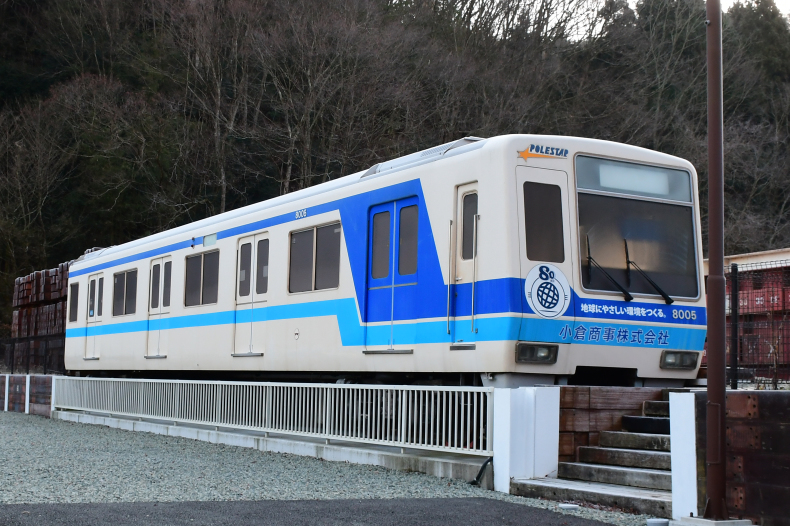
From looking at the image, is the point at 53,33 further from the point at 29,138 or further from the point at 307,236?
the point at 307,236

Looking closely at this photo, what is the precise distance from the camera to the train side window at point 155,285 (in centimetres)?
1562

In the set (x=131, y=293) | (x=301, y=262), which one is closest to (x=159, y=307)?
(x=131, y=293)

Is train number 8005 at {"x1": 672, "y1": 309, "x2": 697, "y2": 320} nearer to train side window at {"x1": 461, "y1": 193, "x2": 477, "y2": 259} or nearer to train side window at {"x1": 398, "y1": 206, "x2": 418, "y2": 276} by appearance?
train side window at {"x1": 461, "y1": 193, "x2": 477, "y2": 259}

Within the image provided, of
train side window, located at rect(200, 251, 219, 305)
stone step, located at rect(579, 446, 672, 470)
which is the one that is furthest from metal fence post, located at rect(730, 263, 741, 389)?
train side window, located at rect(200, 251, 219, 305)

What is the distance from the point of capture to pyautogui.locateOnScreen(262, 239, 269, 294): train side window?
41.0 feet

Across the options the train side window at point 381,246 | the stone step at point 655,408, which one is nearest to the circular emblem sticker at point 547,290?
the stone step at point 655,408

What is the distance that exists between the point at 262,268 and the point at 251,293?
0.40 meters

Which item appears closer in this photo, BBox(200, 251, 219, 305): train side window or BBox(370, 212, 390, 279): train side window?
BBox(370, 212, 390, 279): train side window

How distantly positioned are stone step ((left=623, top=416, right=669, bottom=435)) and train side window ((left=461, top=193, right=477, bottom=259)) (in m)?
2.10

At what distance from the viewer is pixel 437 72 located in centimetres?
3306

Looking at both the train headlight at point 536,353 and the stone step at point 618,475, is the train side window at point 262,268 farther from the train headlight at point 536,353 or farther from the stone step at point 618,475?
the stone step at point 618,475

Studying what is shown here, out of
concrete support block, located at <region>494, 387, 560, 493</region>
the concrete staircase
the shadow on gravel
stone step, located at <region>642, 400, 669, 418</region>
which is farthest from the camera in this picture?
stone step, located at <region>642, 400, 669, 418</region>

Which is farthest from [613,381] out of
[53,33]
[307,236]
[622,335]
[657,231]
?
[53,33]

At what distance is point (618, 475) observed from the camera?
7355 mm
